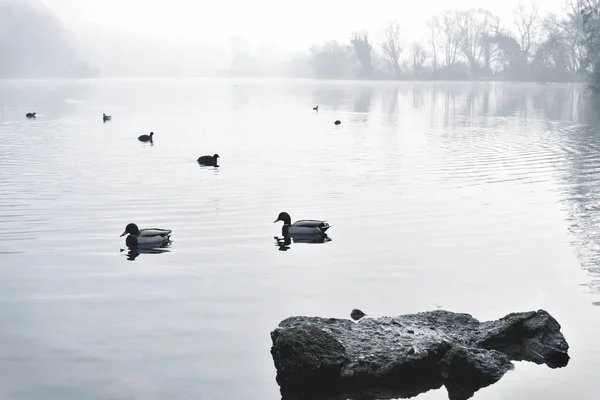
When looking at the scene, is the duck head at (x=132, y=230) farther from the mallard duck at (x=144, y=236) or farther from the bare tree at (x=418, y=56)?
the bare tree at (x=418, y=56)

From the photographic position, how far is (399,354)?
30.7 feet

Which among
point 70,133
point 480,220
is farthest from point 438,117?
point 480,220

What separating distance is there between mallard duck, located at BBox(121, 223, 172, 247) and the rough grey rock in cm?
582

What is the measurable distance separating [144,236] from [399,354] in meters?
7.27

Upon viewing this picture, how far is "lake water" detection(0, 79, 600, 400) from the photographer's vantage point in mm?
9664

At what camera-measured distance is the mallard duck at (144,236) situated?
15.2 m

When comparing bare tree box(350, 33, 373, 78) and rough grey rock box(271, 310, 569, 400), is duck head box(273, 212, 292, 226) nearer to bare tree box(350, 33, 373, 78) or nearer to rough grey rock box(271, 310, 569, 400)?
rough grey rock box(271, 310, 569, 400)

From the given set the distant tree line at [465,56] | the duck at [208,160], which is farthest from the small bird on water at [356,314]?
the distant tree line at [465,56]

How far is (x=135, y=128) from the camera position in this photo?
135ft

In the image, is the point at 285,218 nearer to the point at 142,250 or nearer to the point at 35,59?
the point at 142,250

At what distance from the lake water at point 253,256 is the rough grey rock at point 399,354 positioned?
26 cm

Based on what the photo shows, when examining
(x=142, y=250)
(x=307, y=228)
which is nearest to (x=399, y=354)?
(x=307, y=228)

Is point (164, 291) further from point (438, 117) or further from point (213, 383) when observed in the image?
point (438, 117)

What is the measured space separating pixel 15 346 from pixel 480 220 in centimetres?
1091
